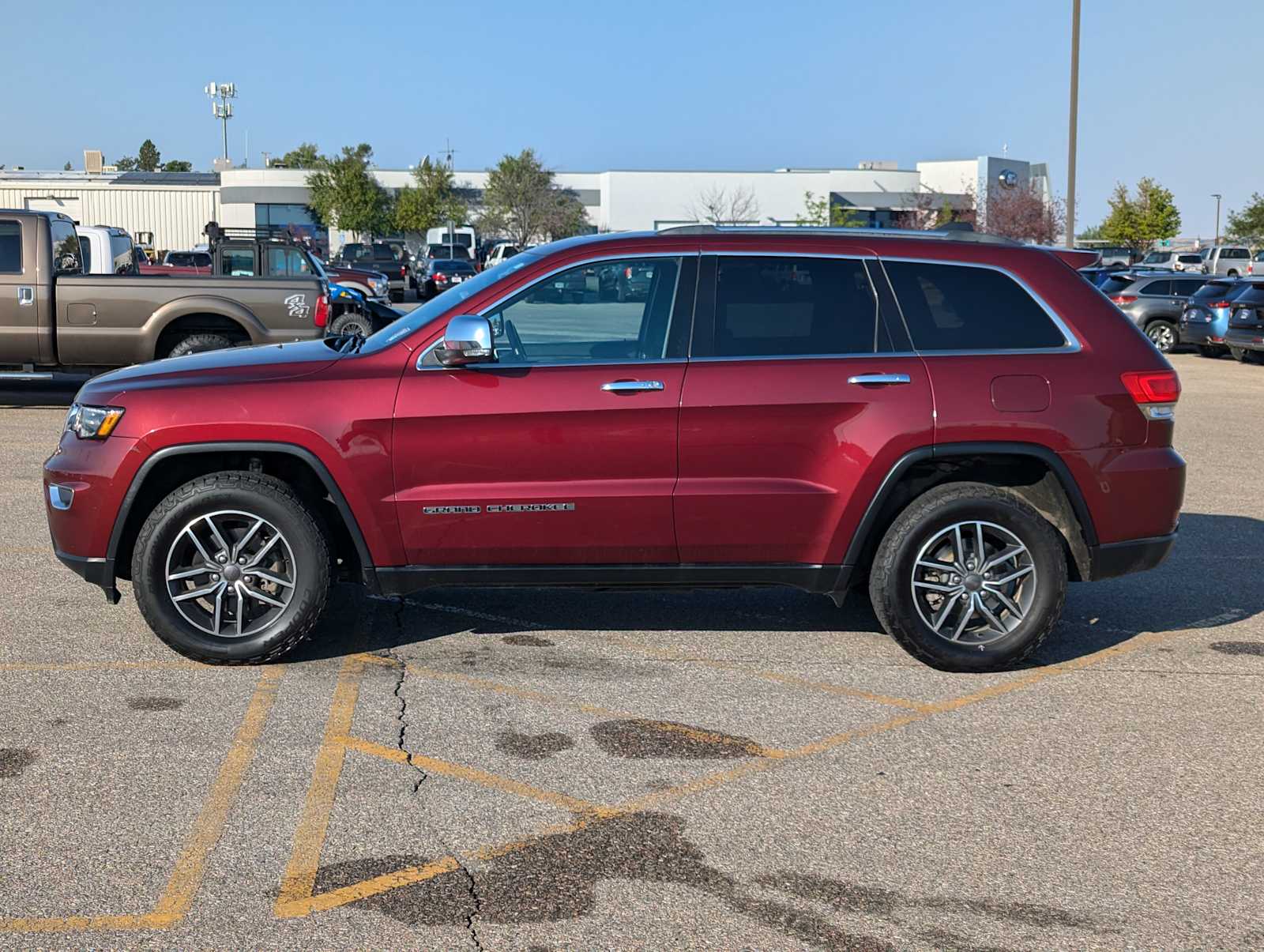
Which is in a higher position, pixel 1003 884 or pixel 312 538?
pixel 312 538

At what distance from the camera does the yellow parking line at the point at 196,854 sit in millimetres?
3854

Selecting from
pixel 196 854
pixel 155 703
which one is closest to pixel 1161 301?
pixel 155 703

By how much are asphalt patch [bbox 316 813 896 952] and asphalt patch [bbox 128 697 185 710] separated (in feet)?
5.77

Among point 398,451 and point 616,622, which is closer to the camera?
point 398,451

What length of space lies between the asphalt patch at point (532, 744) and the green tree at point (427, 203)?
77527 mm

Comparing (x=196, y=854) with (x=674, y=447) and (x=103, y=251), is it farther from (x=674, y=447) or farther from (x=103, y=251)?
(x=103, y=251)

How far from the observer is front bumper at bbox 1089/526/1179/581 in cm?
631

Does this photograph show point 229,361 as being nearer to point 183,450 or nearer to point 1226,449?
point 183,450

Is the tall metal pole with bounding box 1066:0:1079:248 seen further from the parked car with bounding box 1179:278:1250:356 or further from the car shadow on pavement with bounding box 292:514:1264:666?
the car shadow on pavement with bounding box 292:514:1264:666

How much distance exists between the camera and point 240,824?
4520 mm

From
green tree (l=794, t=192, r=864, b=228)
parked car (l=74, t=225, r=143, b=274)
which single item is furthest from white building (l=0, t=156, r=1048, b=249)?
parked car (l=74, t=225, r=143, b=274)

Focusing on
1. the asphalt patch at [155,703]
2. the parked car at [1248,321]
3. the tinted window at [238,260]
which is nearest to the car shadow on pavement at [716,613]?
the asphalt patch at [155,703]

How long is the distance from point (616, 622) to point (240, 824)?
9.35 ft

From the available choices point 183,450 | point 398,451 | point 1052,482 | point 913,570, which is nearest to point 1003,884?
point 913,570
